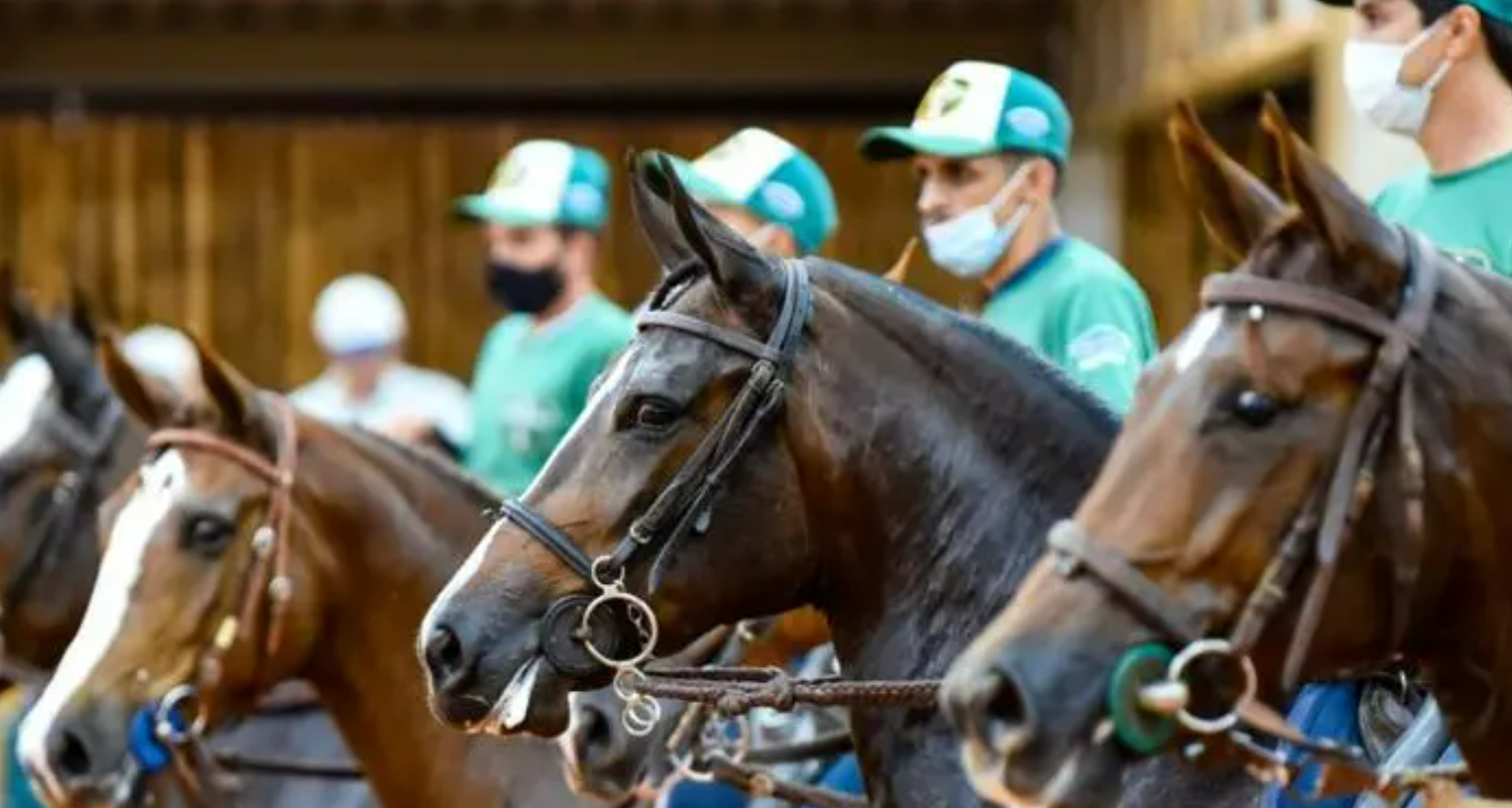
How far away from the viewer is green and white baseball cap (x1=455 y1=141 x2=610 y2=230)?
8750 mm

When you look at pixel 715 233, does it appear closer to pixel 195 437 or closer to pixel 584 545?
pixel 584 545

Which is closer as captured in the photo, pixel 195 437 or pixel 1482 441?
pixel 1482 441

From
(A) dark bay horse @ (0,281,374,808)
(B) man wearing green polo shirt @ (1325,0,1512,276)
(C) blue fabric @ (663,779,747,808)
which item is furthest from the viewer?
(A) dark bay horse @ (0,281,374,808)

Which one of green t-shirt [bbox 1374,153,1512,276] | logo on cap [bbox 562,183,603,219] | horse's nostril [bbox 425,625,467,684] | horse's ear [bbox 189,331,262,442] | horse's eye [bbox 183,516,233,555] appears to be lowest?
horse's eye [bbox 183,516,233,555]

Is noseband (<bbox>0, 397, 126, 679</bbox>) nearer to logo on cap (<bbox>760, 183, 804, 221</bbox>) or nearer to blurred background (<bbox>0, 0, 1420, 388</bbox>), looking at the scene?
logo on cap (<bbox>760, 183, 804, 221</bbox>)

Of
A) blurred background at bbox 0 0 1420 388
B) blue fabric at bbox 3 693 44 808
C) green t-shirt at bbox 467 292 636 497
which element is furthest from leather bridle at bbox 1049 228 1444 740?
blurred background at bbox 0 0 1420 388

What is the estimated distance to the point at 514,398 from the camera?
8.62 meters

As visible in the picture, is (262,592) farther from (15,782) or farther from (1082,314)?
(15,782)

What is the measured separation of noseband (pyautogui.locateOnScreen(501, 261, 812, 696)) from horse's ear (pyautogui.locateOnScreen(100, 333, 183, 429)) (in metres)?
2.49

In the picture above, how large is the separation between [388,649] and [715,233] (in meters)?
2.13

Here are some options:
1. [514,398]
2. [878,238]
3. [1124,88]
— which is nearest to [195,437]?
[514,398]

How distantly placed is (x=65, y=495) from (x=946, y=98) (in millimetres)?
3279

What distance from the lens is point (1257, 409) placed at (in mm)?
3664

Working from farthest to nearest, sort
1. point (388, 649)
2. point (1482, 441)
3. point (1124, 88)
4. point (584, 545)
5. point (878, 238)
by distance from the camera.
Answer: point (878, 238) → point (1124, 88) → point (388, 649) → point (584, 545) → point (1482, 441)
